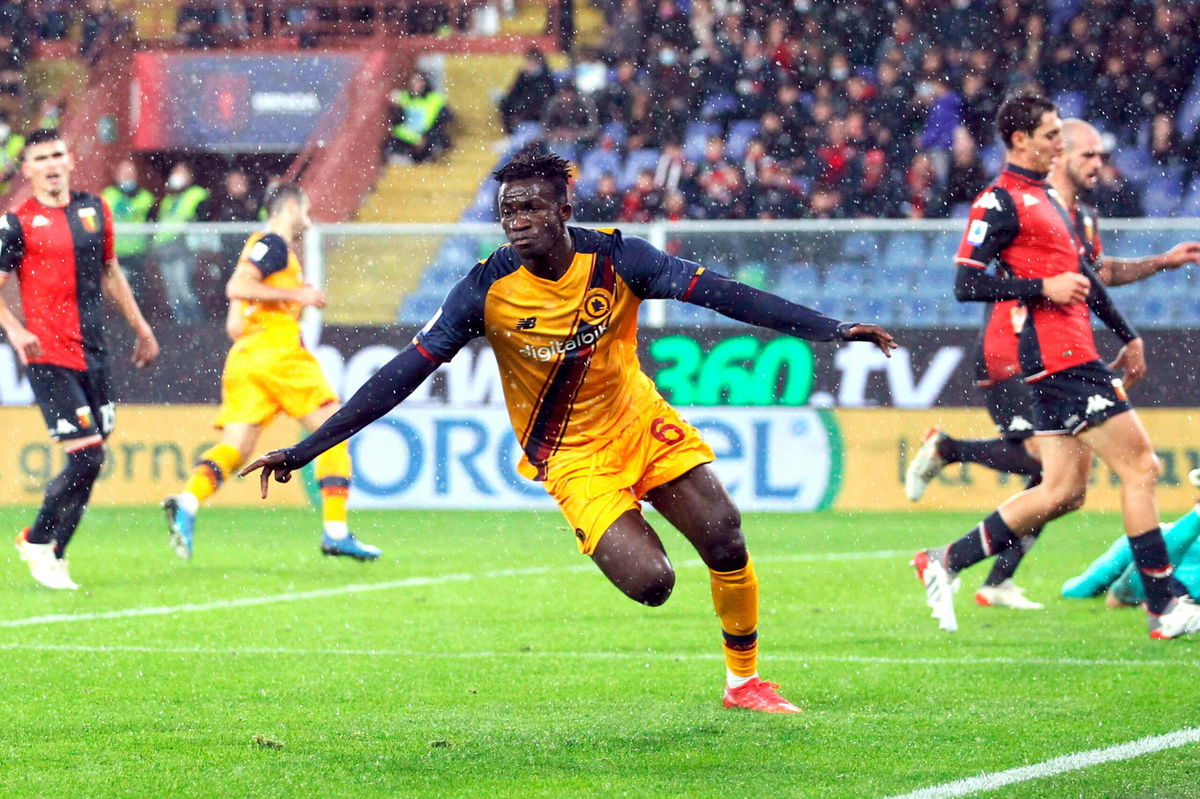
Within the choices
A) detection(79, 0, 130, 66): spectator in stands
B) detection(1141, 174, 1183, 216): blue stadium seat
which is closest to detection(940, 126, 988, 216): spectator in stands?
detection(1141, 174, 1183, 216): blue stadium seat

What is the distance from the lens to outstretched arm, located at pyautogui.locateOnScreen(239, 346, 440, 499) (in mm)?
5348

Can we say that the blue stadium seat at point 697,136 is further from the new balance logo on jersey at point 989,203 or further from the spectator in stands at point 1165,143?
the new balance logo on jersey at point 989,203

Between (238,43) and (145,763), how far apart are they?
761 inches

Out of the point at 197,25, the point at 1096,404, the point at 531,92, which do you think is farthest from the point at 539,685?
the point at 197,25

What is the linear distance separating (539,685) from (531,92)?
1412 cm

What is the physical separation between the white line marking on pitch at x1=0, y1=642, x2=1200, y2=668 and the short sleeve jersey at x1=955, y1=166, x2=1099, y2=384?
1.28 meters

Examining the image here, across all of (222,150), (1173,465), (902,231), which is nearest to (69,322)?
(902,231)

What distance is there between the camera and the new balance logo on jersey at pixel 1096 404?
7.50 m

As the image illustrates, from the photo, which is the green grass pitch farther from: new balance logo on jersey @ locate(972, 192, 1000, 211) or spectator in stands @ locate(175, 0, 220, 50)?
spectator in stands @ locate(175, 0, 220, 50)

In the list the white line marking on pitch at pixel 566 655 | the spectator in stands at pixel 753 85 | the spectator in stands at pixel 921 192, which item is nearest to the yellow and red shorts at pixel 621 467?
the white line marking on pitch at pixel 566 655

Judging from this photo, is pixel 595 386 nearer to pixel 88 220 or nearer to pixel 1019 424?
pixel 1019 424

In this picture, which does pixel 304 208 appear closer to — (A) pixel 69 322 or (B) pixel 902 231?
(A) pixel 69 322

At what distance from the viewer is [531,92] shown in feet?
65.8

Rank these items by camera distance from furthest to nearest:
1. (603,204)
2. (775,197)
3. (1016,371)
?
(603,204) < (775,197) < (1016,371)
